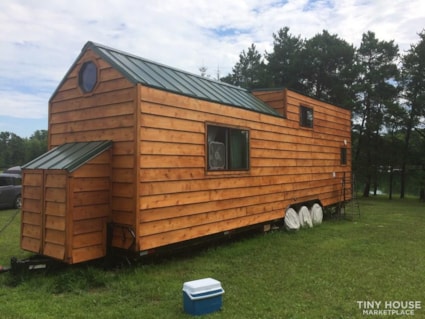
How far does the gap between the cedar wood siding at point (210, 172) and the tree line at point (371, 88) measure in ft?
43.8

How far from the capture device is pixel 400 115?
68.4 feet

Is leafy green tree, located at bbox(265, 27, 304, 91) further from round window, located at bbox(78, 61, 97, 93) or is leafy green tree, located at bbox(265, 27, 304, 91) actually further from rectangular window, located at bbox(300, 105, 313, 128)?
round window, located at bbox(78, 61, 97, 93)

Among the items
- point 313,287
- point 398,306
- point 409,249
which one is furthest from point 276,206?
point 398,306

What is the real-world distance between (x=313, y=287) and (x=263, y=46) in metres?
25.1

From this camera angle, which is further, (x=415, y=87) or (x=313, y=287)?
(x=415, y=87)

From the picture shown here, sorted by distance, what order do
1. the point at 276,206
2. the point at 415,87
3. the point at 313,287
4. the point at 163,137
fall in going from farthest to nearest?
the point at 415,87
the point at 276,206
the point at 163,137
the point at 313,287

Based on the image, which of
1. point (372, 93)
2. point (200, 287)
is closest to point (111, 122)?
point (200, 287)

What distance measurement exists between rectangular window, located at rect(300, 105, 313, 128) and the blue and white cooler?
21.4 feet

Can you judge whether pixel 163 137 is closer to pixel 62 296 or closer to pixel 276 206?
pixel 62 296

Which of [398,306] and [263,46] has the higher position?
[263,46]

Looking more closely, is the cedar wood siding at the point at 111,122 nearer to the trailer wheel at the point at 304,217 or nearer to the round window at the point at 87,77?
the round window at the point at 87,77

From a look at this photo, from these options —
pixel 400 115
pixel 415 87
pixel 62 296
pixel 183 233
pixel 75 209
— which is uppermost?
pixel 415 87

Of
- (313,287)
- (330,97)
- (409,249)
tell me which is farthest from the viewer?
(330,97)

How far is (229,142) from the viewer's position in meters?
6.80
